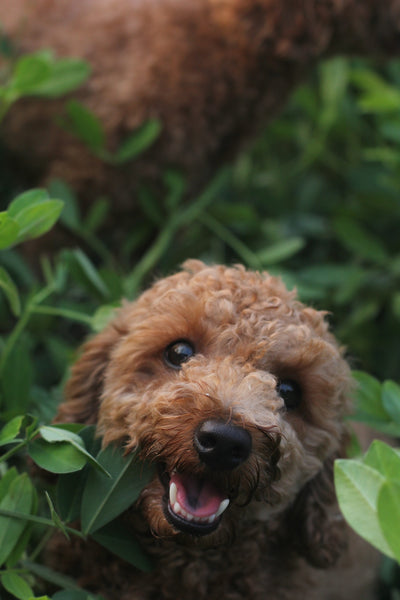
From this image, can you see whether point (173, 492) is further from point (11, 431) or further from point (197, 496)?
point (11, 431)

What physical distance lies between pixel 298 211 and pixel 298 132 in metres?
0.39

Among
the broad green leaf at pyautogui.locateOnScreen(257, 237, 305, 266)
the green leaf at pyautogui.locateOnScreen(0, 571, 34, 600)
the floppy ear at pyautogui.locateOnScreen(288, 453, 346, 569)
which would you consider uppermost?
the broad green leaf at pyautogui.locateOnScreen(257, 237, 305, 266)

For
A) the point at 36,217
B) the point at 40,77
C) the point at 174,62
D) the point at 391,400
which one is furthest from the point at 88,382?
the point at 174,62

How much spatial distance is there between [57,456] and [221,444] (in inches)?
12.0

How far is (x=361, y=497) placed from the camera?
3.50 feet

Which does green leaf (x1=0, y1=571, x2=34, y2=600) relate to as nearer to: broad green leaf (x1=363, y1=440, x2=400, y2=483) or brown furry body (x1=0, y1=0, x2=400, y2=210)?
broad green leaf (x1=363, y1=440, x2=400, y2=483)

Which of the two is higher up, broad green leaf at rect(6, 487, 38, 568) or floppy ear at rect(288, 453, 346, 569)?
broad green leaf at rect(6, 487, 38, 568)

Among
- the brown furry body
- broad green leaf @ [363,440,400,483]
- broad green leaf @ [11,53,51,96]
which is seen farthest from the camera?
the brown furry body

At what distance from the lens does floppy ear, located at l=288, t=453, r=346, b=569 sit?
4.84 feet

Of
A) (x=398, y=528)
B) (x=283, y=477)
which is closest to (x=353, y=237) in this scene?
(x=283, y=477)

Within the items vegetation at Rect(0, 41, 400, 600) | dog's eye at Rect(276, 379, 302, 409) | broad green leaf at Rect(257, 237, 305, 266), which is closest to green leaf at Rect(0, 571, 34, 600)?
vegetation at Rect(0, 41, 400, 600)

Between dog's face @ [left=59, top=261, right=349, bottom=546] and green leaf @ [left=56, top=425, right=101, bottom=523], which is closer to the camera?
dog's face @ [left=59, top=261, right=349, bottom=546]

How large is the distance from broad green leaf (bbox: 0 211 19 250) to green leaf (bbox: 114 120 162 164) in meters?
1.02

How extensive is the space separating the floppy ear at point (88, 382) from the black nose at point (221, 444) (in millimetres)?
402
